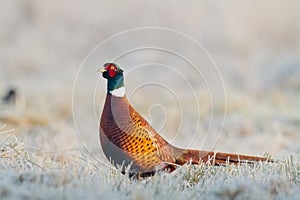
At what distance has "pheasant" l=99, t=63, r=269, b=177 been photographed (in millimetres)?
3971

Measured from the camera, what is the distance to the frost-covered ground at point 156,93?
3.40m

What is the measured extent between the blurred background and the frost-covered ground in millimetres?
34

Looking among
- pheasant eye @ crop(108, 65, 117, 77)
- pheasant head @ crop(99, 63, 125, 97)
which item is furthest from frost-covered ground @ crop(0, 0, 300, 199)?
pheasant eye @ crop(108, 65, 117, 77)

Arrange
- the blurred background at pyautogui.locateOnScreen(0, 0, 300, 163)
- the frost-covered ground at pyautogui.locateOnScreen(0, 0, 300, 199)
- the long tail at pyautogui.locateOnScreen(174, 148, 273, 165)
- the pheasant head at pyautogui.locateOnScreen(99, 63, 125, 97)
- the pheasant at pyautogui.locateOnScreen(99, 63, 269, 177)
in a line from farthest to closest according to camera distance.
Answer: the blurred background at pyautogui.locateOnScreen(0, 0, 300, 163)
the long tail at pyautogui.locateOnScreen(174, 148, 273, 165)
the pheasant head at pyautogui.locateOnScreen(99, 63, 125, 97)
the pheasant at pyautogui.locateOnScreen(99, 63, 269, 177)
the frost-covered ground at pyautogui.locateOnScreen(0, 0, 300, 199)

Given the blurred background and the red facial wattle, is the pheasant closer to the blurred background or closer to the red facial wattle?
the red facial wattle

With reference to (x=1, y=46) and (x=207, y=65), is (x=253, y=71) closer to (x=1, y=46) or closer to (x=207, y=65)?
(x=207, y=65)

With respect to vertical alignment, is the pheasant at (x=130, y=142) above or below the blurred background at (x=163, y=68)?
below

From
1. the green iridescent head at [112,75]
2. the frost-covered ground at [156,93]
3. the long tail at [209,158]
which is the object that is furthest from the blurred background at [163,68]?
the green iridescent head at [112,75]

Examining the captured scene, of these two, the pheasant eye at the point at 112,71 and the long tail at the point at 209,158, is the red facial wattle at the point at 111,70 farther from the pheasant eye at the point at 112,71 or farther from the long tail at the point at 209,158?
the long tail at the point at 209,158

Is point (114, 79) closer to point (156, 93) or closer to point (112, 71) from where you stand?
point (112, 71)

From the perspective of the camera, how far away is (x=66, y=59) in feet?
50.9

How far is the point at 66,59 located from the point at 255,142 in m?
9.34

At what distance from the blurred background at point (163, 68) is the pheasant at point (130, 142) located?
167 centimetres

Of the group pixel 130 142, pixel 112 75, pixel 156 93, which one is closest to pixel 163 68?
pixel 156 93
